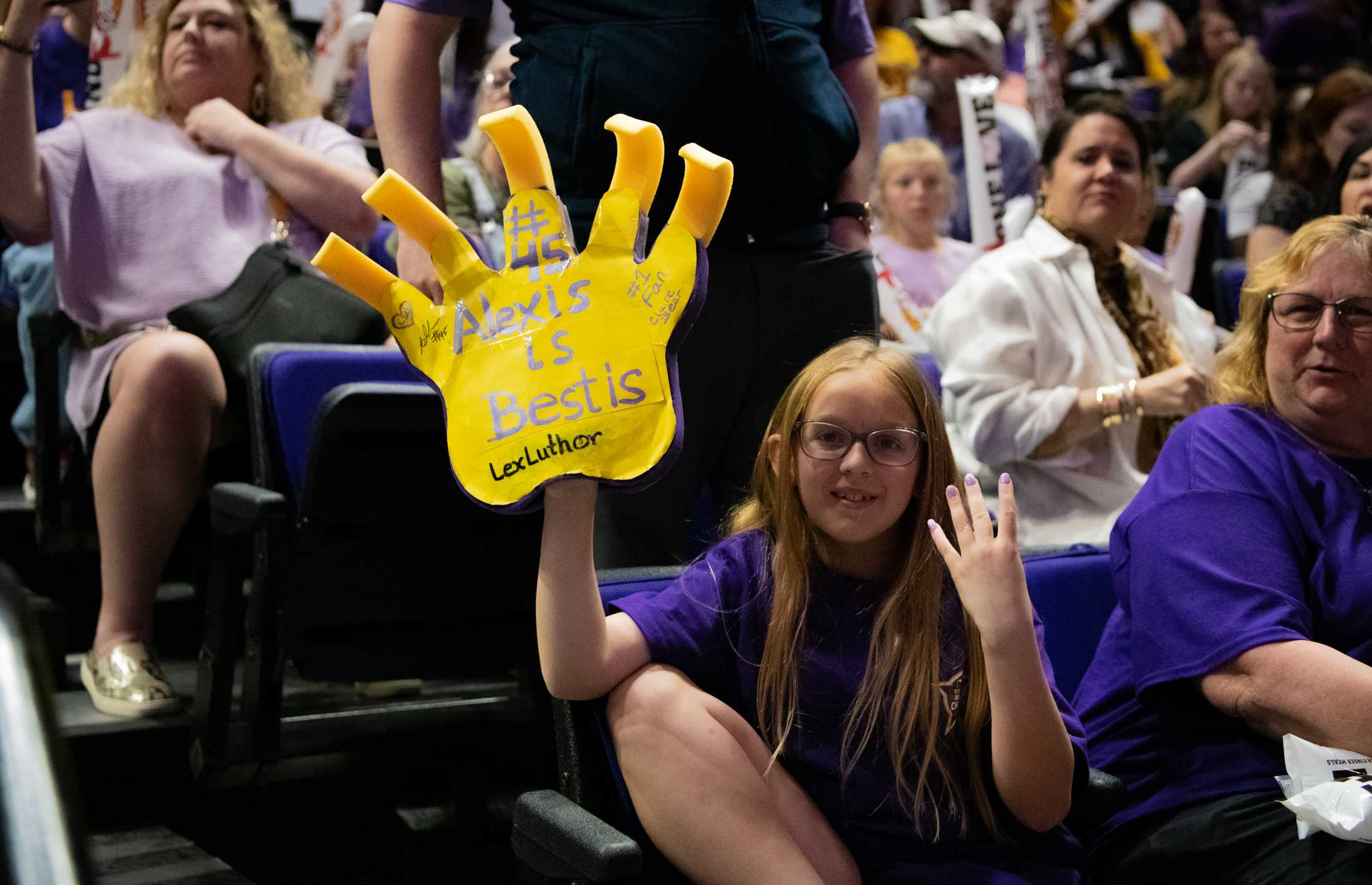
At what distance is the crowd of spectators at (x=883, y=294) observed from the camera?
150cm

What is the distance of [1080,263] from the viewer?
2557 mm

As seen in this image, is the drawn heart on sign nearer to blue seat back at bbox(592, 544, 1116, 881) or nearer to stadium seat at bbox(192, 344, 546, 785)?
stadium seat at bbox(192, 344, 546, 785)

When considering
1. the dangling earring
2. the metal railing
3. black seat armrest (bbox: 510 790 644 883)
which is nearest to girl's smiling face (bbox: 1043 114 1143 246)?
the dangling earring

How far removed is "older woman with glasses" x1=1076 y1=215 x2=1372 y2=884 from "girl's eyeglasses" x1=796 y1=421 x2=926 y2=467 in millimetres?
307

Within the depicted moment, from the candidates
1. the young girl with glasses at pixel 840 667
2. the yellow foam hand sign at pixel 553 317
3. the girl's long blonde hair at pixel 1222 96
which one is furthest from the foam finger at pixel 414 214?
the girl's long blonde hair at pixel 1222 96

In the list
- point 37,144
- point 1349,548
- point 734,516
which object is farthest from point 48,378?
point 1349,548

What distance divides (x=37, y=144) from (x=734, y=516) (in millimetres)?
1508

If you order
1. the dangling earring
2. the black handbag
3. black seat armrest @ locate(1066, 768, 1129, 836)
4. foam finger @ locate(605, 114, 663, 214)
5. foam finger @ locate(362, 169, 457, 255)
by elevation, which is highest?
the dangling earring

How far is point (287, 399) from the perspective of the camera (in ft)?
7.09

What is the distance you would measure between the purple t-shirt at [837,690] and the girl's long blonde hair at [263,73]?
163 cm

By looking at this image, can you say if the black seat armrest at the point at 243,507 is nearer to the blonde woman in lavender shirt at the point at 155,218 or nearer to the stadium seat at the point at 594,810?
the blonde woman in lavender shirt at the point at 155,218

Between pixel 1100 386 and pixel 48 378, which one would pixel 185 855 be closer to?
pixel 48 378

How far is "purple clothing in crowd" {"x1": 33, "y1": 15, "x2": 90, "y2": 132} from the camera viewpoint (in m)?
3.14

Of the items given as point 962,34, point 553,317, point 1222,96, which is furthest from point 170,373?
point 1222,96
